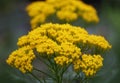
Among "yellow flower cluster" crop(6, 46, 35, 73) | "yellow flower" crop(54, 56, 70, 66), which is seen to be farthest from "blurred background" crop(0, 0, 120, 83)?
"yellow flower" crop(54, 56, 70, 66)

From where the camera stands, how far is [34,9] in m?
6.65

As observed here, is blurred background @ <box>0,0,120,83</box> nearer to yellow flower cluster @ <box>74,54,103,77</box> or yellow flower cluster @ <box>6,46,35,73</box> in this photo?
yellow flower cluster @ <box>6,46,35,73</box>

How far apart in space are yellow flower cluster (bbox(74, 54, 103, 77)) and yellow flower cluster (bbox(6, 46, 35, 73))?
33 centimetres

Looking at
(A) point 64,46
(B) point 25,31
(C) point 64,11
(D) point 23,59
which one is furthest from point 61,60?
(B) point 25,31

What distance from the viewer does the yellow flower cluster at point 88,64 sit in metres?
4.17

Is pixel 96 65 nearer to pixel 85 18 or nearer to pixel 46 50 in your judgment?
pixel 46 50

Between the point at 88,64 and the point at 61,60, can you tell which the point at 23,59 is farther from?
the point at 88,64

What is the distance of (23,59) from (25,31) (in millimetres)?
4371

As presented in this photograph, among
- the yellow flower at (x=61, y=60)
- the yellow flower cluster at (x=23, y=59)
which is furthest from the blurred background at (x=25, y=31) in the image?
the yellow flower at (x=61, y=60)

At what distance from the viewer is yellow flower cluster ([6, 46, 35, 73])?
4180 millimetres

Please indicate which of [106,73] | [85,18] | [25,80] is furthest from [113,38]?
[25,80]

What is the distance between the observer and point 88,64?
420 cm

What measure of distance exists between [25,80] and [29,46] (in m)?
0.45

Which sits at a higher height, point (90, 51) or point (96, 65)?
point (90, 51)
